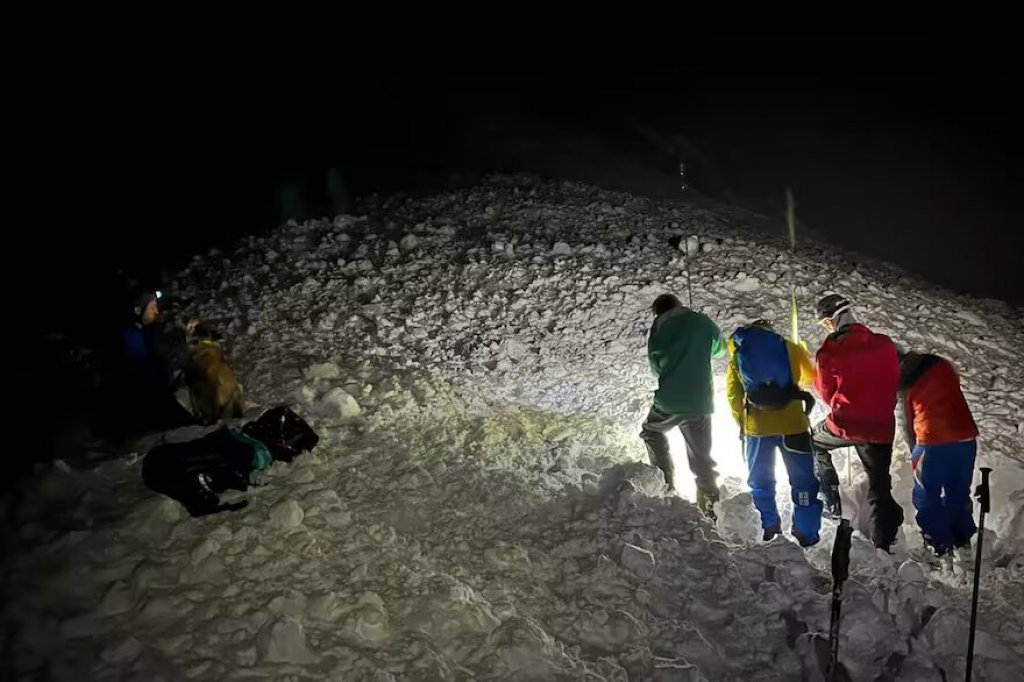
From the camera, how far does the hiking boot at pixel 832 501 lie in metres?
5.95

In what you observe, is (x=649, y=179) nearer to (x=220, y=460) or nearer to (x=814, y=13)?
(x=220, y=460)

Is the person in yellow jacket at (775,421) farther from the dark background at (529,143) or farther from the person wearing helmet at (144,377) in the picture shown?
the dark background at (529,143)

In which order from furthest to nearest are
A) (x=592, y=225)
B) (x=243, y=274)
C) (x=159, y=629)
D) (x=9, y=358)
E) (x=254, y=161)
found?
(x=254, y=161)
(x=592, y=225)
(x=243, y=274)
(x=9, y=358)
(x=159, y=629)

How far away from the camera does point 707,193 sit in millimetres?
15078

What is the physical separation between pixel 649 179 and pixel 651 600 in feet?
37.5

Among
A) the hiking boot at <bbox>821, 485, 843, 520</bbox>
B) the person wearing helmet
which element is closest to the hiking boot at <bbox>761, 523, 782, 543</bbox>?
the hiking boot at <bbox>821, 485, 843, 520</bbox>

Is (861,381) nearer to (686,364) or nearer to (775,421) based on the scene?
(775,421)

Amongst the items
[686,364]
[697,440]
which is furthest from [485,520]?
[686,364]

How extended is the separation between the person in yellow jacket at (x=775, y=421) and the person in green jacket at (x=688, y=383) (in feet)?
0.87

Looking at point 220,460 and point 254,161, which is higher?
point 254,161

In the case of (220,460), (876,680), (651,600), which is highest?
(220,460)

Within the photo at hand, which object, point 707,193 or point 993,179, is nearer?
point 707,193

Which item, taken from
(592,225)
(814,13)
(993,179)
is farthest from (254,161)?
(814,13)

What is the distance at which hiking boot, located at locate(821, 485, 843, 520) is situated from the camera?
5949 mm
